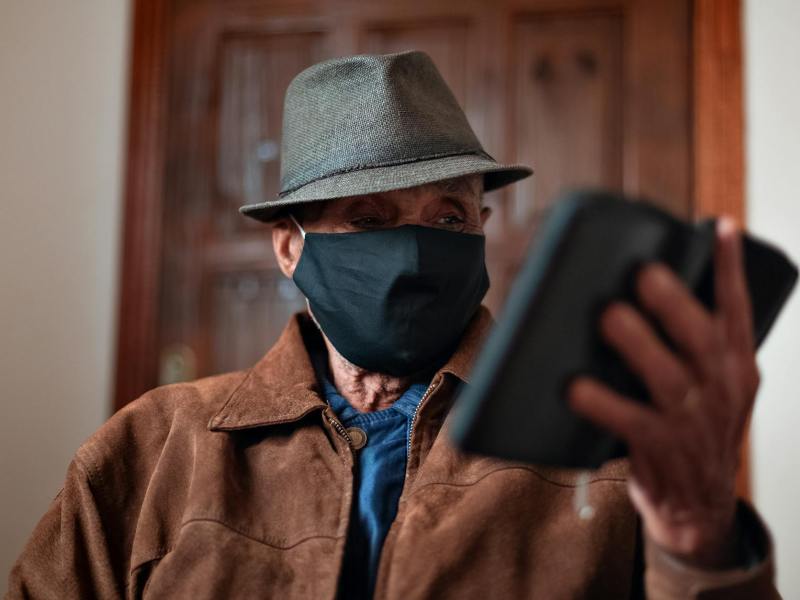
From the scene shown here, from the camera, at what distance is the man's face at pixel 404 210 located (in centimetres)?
136

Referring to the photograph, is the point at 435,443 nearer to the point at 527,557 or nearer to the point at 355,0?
the point at 527,557

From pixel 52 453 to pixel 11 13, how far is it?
1.14 metres

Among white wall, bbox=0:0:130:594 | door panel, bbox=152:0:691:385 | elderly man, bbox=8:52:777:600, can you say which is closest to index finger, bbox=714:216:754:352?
elderly man, bbox=8:52:777:600

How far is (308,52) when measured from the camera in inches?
93.5

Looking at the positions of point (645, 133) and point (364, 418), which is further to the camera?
point (645, 133)

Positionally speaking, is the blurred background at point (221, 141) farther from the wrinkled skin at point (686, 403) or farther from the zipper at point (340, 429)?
the wrinkled skin at point (686, 403)

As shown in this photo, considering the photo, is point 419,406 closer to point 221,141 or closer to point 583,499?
point 583,499

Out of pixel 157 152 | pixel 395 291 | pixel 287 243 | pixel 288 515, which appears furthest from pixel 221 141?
pixel 288 515

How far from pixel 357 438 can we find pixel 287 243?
358 millimetres

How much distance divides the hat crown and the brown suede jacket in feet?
0.97

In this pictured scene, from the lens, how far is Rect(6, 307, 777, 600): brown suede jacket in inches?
47.3

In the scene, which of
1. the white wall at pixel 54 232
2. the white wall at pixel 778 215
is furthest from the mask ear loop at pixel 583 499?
the white wall at pixel 54 232

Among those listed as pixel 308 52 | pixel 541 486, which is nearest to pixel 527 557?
pixel 541 486

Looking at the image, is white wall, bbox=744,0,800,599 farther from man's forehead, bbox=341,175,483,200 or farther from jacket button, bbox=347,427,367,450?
jacket button, bbox=347,427,367,450
